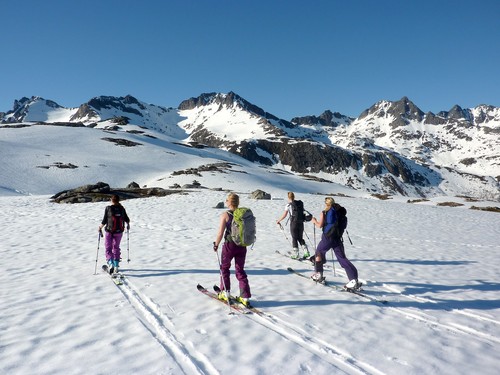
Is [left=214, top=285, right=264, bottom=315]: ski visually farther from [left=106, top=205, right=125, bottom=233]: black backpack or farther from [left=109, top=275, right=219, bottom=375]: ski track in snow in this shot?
[left=106, top=205, right=125, bottom=233]: black backpack

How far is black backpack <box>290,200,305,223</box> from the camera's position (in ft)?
44.5

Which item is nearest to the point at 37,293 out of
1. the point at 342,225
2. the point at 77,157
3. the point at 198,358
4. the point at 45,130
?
the point at 198,358

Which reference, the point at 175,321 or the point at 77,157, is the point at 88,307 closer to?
the point at 175,321

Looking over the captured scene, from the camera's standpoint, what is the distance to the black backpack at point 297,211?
1356 centimetres

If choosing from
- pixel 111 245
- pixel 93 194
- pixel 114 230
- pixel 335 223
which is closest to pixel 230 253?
pixel 335 223

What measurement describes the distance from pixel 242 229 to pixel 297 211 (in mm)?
6315

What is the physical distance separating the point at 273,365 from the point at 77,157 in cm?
10241

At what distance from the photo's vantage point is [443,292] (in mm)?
9719

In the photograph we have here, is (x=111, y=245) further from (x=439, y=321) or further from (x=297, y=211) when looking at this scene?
(x=439, y=321)

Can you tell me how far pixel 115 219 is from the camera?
35.7ft

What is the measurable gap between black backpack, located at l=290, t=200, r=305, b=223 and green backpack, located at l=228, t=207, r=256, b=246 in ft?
19.9

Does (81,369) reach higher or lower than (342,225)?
lower

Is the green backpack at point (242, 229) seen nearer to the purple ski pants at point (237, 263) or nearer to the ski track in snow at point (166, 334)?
Result: the purple ski pants at point (237, 263)

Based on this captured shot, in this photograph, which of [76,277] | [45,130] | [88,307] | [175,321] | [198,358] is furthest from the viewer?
[45,130]
